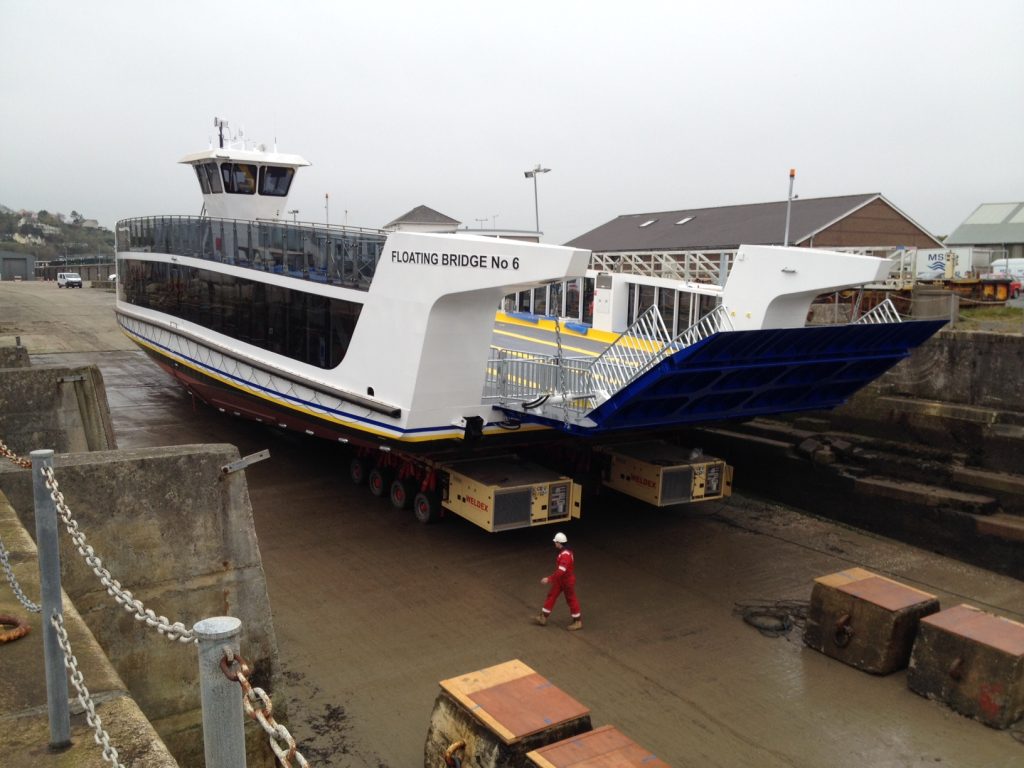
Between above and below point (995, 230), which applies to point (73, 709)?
below

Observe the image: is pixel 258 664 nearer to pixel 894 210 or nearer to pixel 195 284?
pixel 195 284

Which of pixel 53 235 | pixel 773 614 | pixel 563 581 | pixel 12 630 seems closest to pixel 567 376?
pixel 563 581

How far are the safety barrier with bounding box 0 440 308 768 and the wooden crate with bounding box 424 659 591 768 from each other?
2756 mm

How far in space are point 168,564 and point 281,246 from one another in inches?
313

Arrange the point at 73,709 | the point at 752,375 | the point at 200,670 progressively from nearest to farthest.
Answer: the point at 200,670
the point at 73,709
the point at 752,375

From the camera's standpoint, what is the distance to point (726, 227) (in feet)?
90.5

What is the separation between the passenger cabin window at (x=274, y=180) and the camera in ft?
54.2

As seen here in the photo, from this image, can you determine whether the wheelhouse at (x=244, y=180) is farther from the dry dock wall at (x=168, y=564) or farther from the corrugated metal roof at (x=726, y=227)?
the corrugated metal roof at (x=726, y=227)

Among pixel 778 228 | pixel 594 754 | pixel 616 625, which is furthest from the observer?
pixel 778 228

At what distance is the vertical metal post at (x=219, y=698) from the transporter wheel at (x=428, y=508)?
8856mm

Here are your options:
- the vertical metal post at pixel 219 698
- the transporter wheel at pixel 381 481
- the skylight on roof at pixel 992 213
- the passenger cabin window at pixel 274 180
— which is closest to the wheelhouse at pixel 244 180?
the passenger cabin window at pixel 274 180

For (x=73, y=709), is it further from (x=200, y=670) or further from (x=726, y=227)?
(x=726, y=227)

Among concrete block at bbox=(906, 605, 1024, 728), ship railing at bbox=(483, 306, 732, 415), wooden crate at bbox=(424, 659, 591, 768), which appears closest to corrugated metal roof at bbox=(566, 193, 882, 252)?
ship railing at bbox=(483, 306, 732, 415)

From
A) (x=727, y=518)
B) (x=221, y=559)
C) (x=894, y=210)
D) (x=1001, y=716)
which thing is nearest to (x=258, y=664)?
(x=221, y=559)
